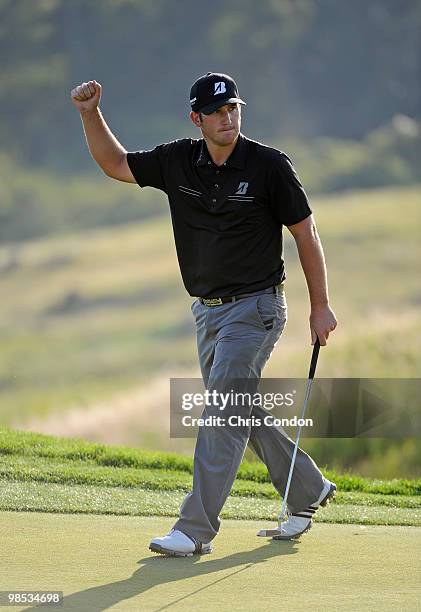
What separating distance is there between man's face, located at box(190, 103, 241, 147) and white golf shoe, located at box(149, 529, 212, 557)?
1677 mm

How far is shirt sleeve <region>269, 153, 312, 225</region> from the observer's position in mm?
6070

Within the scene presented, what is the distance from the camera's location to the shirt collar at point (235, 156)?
6.13 meters

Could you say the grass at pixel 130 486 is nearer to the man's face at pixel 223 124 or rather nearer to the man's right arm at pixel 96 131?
the man's right arm at pixel 96 131

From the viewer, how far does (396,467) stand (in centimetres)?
1319

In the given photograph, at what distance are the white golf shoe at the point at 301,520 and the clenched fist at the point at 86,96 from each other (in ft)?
6.78

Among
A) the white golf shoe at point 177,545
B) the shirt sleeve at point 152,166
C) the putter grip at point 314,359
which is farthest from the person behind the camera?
the shirt sleeve at point 152,166

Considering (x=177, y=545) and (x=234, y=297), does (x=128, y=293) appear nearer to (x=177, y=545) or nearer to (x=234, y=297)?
(x=234, y=297)

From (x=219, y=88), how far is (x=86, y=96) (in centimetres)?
81

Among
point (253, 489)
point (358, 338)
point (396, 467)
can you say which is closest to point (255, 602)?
point (253, 489)

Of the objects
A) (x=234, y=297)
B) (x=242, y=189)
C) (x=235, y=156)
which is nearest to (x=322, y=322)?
(x=234, y=297)

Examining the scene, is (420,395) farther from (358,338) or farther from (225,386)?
(225,386)

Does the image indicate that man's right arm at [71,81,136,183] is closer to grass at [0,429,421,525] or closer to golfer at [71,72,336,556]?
golfer at [71,72,336,556]

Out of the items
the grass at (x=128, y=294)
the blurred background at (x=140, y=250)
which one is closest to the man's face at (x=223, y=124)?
the blurred background at (x=140, y=250)

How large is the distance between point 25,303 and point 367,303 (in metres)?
41.4
